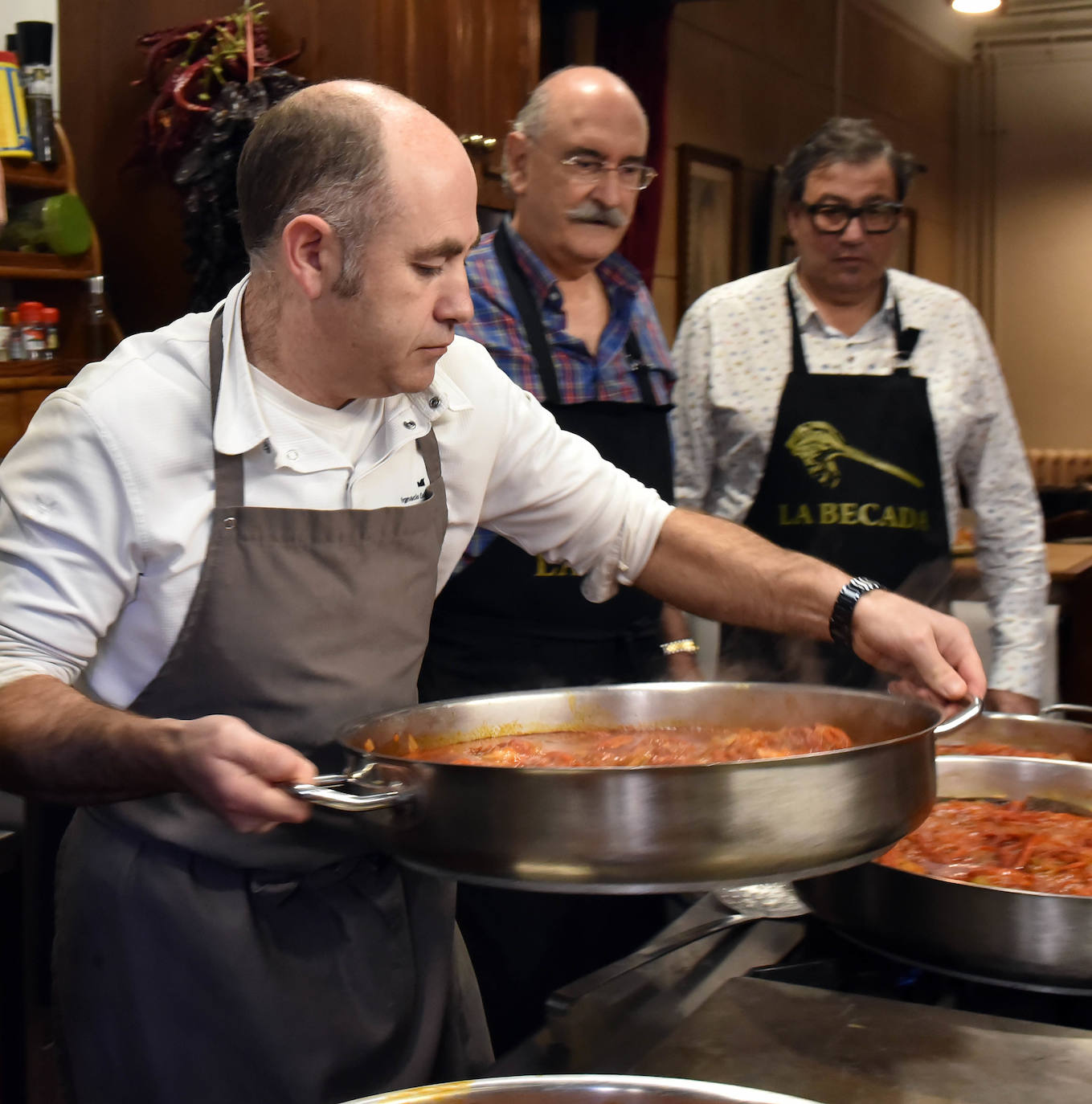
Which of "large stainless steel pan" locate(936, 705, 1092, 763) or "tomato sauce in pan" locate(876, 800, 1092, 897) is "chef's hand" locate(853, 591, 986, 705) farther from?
"large stainless steel pan" locate(936, 705, 1092, 763)

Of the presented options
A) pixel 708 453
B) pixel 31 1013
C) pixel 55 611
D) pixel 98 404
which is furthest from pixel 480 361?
pixel 31 1013

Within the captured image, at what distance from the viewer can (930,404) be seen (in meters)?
2.82

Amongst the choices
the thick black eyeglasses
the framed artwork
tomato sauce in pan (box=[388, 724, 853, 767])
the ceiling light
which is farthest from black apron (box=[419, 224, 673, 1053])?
the ceiling light

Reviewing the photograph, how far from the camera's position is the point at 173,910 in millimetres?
1467

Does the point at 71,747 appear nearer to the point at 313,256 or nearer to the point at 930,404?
the point at 313,256

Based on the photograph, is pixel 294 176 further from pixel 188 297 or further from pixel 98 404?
pixel 188 297

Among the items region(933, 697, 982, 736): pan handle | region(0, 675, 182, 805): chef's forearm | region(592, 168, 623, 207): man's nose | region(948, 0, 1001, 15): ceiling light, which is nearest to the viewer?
region(0, 675, 182, 805): chef's forearm

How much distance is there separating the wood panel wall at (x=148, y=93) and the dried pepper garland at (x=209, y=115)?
0.36 feet

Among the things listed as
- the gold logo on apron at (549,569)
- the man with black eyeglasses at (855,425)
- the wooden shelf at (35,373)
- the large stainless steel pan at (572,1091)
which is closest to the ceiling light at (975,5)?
the man with black eyeglasses at (855,425)

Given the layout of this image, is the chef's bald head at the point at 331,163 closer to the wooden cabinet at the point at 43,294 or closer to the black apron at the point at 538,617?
the black apron at the point at 538,617

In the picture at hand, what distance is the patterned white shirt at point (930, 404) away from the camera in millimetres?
2824

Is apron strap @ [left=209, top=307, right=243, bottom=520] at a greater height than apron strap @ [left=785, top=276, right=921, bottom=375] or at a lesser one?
lesser

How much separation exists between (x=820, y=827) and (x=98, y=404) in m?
0.86

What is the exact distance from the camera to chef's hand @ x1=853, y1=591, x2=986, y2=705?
1521 mm
